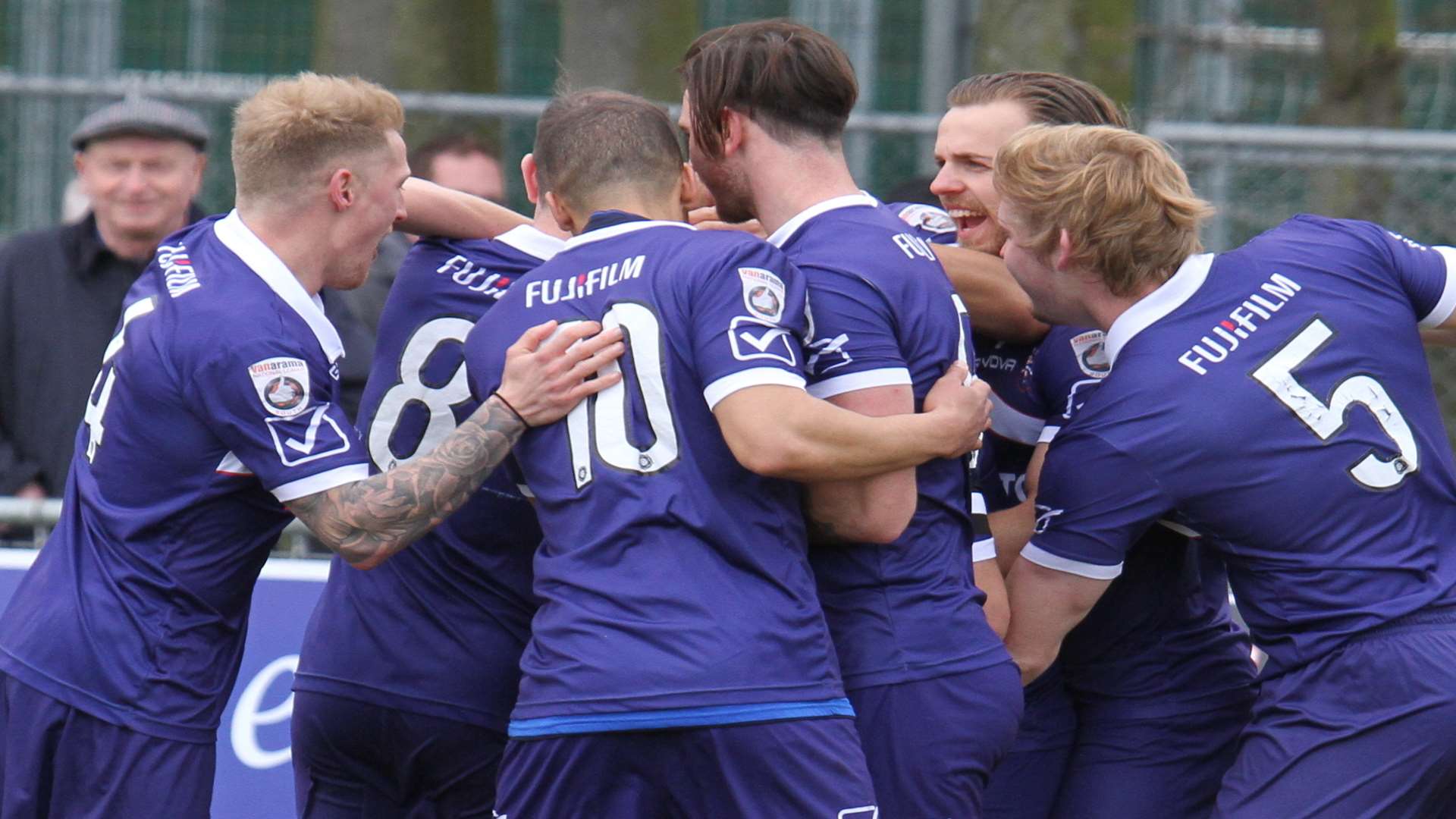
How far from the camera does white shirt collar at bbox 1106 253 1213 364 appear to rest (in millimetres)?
3900

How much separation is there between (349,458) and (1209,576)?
2144 millimetres

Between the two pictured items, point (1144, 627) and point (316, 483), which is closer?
point (316, 483)

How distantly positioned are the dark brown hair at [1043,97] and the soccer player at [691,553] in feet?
3.46

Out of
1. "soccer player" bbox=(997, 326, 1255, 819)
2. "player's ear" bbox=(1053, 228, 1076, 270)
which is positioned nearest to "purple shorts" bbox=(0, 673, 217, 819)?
"soccer player" bbox=(997, 326, 1255, 819)

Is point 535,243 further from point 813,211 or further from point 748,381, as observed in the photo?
point 748,381

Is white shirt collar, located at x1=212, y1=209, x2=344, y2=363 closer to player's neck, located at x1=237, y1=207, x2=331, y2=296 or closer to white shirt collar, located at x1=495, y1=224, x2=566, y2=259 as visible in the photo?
player's neck, located at x1=237, y1=207, x2=331, y2=296

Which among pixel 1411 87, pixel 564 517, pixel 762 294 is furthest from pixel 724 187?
pixel 1411 87

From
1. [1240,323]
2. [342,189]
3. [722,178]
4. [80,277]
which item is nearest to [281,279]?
[342,189]

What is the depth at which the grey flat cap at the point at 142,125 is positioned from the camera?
248 inches

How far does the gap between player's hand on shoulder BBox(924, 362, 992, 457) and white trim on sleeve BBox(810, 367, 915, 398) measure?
3.5 inches

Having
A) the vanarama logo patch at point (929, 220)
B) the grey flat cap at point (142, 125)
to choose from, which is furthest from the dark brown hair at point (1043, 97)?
the grey flat cap at point (142, 125)

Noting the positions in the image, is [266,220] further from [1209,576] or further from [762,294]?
[1209,576]

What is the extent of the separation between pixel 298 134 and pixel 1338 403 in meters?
2.33

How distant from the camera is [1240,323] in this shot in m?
3.83
